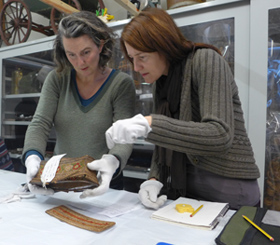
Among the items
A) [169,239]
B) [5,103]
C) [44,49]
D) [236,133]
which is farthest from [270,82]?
[5,103]

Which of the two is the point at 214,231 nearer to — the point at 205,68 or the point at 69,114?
the point at 205,68

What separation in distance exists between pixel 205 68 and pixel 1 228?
2.40 ft

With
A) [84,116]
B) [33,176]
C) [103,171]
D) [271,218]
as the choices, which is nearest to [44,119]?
[84,116]

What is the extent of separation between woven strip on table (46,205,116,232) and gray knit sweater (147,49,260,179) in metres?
0.26

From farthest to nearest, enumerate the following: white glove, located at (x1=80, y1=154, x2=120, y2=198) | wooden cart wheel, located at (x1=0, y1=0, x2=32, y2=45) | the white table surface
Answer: wooden cart wheel, located at (x1=0, y1=0, x2=32, y2=45), white glove, located at (x1=80, y1=154, x2=120, y2=198), the white table surface

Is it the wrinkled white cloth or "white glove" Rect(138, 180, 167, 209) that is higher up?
"white glove" Rect(138, 180, 167, 209)

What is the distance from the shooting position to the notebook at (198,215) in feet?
2.19

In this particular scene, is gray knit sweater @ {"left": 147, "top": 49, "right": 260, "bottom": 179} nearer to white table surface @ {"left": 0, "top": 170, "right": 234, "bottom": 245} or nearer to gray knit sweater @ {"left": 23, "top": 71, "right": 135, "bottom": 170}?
white table surface @ {"left": 0, "top": 170, "right": 234, "bottom": 245}

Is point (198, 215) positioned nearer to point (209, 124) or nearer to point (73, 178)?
point (209, 124)

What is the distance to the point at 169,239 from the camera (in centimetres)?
60

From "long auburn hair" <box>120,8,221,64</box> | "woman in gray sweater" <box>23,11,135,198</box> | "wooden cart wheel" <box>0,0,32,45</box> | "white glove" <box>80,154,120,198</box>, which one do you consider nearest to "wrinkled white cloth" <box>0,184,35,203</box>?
"woman in gray sweater" <box>23,11,135,198</box>

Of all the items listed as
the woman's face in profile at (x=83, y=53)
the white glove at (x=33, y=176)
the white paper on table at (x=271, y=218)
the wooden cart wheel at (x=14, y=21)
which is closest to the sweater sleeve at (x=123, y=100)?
the woman's face in profile at (x=83, y=53)

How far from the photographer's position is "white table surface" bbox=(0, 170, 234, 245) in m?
0.59

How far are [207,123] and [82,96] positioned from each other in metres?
0.66
